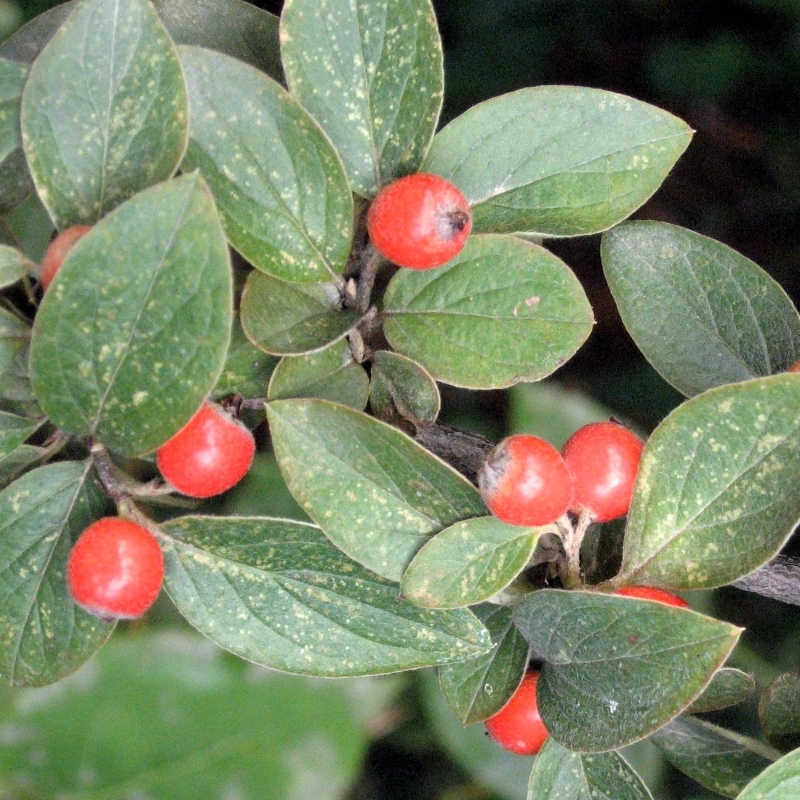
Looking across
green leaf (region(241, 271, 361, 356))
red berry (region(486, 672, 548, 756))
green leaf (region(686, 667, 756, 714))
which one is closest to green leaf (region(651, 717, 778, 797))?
green leaf (region(686, 667, 756, 714))

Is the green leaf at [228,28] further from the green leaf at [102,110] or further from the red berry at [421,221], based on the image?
the red berry at [421,221]

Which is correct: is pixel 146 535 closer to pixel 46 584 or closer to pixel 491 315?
pixel 46 584

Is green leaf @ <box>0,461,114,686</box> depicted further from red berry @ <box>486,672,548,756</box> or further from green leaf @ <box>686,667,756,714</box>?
green leaf @ <box>686,667,756,714</box>

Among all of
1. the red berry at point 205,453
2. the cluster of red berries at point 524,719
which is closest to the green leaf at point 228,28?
the red berry at point 205,453

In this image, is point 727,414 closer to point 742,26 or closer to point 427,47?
point 427,47

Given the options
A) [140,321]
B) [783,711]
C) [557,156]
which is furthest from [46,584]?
[783,711]

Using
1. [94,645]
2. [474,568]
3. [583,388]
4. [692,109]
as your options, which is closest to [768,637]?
[583,388]
